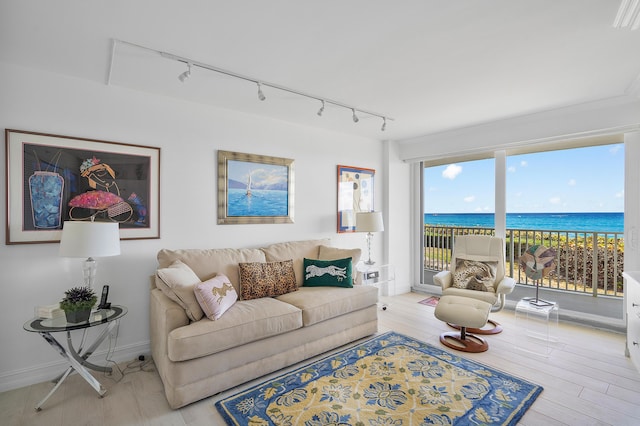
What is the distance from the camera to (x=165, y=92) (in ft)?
9.62

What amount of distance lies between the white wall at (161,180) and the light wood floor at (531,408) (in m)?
0.39

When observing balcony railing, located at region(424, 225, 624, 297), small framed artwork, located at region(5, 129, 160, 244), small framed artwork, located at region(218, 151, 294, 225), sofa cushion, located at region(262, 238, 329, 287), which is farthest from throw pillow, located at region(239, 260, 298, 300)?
balcony railing, located at region(424, 225, 624, 297)

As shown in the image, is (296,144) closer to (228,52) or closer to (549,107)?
(228,52)

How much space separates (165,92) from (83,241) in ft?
5.11

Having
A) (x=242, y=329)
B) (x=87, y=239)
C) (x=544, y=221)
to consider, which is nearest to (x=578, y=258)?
(x=544, y=221)

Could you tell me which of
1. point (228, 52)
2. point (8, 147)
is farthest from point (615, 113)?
point (8, 147)

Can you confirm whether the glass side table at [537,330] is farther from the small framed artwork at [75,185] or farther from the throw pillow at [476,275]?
the small framed artwork at [75,185]

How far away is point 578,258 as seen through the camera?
4.18 m

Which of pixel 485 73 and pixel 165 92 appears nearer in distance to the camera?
pixel 485 73

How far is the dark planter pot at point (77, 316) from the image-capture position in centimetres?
215

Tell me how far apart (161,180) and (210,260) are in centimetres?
93

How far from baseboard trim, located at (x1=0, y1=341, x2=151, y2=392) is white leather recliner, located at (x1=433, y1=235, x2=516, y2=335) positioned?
319 cm

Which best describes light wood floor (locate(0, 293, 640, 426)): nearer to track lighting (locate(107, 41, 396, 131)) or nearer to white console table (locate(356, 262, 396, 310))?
white console table (locate(356, 262, 396, 310))

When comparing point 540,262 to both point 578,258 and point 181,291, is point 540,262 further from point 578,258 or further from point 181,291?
point 181,291
